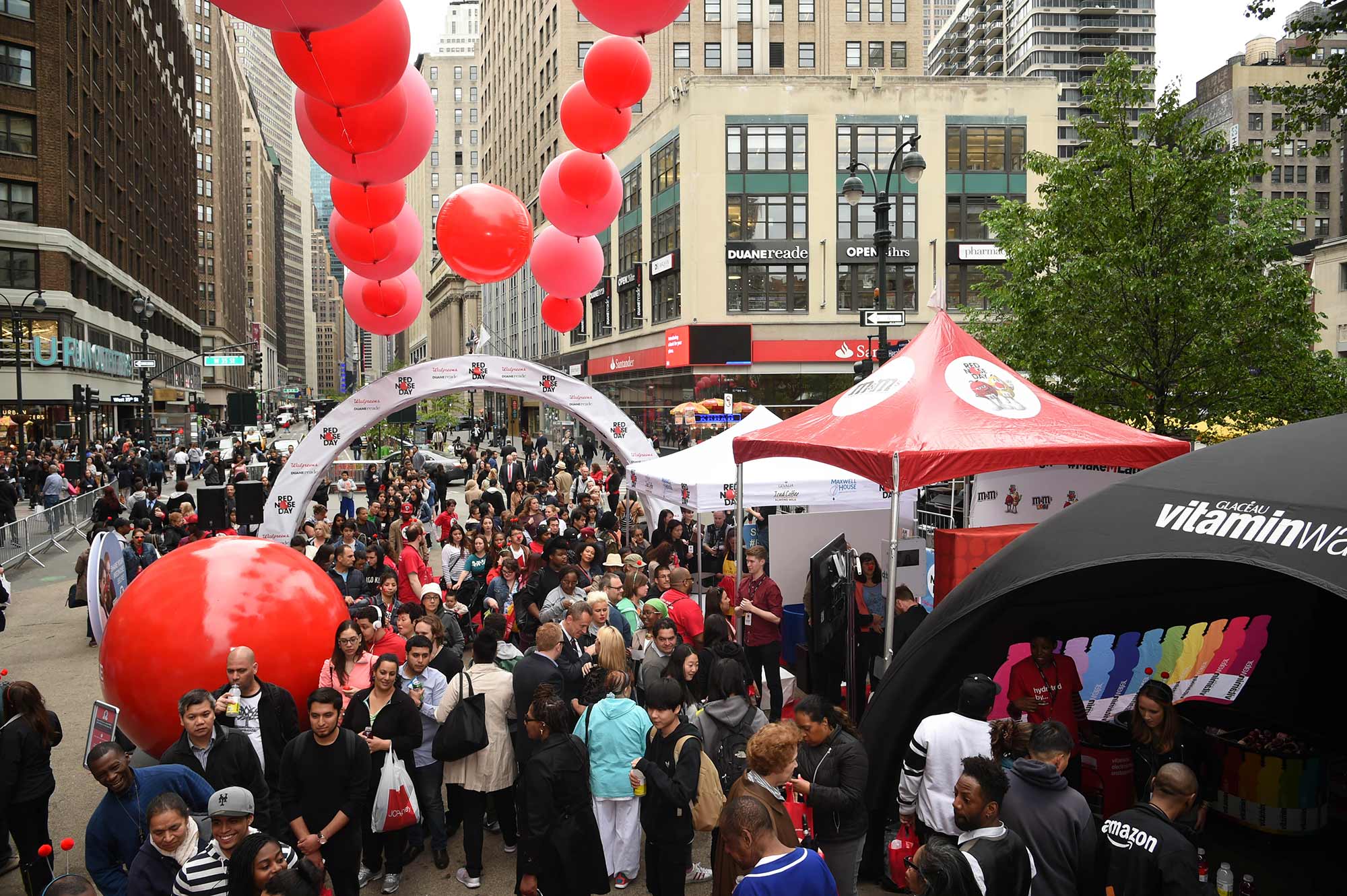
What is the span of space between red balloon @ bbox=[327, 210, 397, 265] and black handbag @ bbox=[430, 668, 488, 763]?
712 centimetres

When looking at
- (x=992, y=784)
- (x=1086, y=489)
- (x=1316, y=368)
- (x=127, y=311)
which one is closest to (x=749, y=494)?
(x=1086, y=489)

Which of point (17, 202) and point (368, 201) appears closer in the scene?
point (368, 201)

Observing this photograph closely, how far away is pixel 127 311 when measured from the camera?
195ft

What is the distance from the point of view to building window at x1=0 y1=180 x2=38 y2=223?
41.7 m

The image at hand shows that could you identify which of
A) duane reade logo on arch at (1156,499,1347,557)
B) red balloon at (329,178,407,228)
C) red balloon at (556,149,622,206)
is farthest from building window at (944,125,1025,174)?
duane reade logo on arch at (1156,499,1347,557)

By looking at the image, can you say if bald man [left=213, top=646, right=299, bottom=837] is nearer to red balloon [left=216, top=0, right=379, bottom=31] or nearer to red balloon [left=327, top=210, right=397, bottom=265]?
red balloon [left=216, top=0, right=379, bottom=31]

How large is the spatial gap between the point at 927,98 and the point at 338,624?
47.7 meters

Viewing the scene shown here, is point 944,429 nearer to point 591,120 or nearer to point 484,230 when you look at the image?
point 591,120

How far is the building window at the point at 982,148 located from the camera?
158 feet

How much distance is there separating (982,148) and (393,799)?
161 ft

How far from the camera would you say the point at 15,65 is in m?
41.3

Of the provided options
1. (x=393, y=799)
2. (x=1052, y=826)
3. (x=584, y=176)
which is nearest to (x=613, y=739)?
(x=393, y=799)

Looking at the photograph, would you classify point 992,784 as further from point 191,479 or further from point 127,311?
point 127,311

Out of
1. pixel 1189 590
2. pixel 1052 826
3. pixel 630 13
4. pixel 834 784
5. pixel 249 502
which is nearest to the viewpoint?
pixel 1052 826
